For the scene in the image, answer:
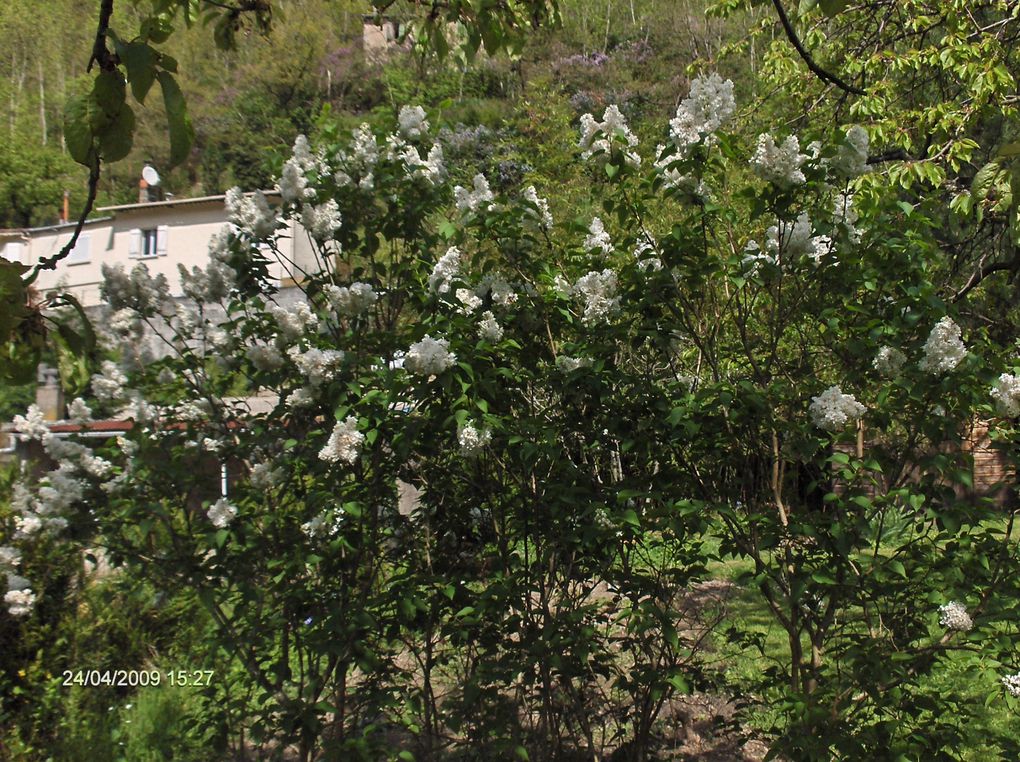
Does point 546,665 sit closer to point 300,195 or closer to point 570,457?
point 570,457

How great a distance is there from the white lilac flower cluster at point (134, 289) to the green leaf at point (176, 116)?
1.92 metres

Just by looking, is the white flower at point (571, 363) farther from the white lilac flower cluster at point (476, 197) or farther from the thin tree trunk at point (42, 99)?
the thin tree trunk at point (42, 99)

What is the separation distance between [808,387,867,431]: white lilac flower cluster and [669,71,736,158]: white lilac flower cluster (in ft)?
2.79

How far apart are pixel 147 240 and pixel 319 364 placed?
97.1ft

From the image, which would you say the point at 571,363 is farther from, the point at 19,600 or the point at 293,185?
the point at 19,600

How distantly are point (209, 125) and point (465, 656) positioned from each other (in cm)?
4646

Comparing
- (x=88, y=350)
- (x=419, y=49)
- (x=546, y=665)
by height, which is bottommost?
(x=546, y=665)

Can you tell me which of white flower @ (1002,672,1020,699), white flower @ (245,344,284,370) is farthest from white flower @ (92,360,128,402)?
white flower @ (1002,672,1020,699)

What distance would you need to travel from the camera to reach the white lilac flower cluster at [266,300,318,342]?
317 cm

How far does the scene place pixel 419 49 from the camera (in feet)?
12.5

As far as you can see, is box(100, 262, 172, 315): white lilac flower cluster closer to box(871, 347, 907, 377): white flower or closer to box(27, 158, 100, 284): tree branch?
box(27, 158, 100, 284): tree branch

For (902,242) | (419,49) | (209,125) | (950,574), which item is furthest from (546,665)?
(209,125)

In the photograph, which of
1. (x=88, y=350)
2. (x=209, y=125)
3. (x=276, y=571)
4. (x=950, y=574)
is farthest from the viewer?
(x=209, y=125)

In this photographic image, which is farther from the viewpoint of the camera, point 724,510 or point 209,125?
point 209,125
